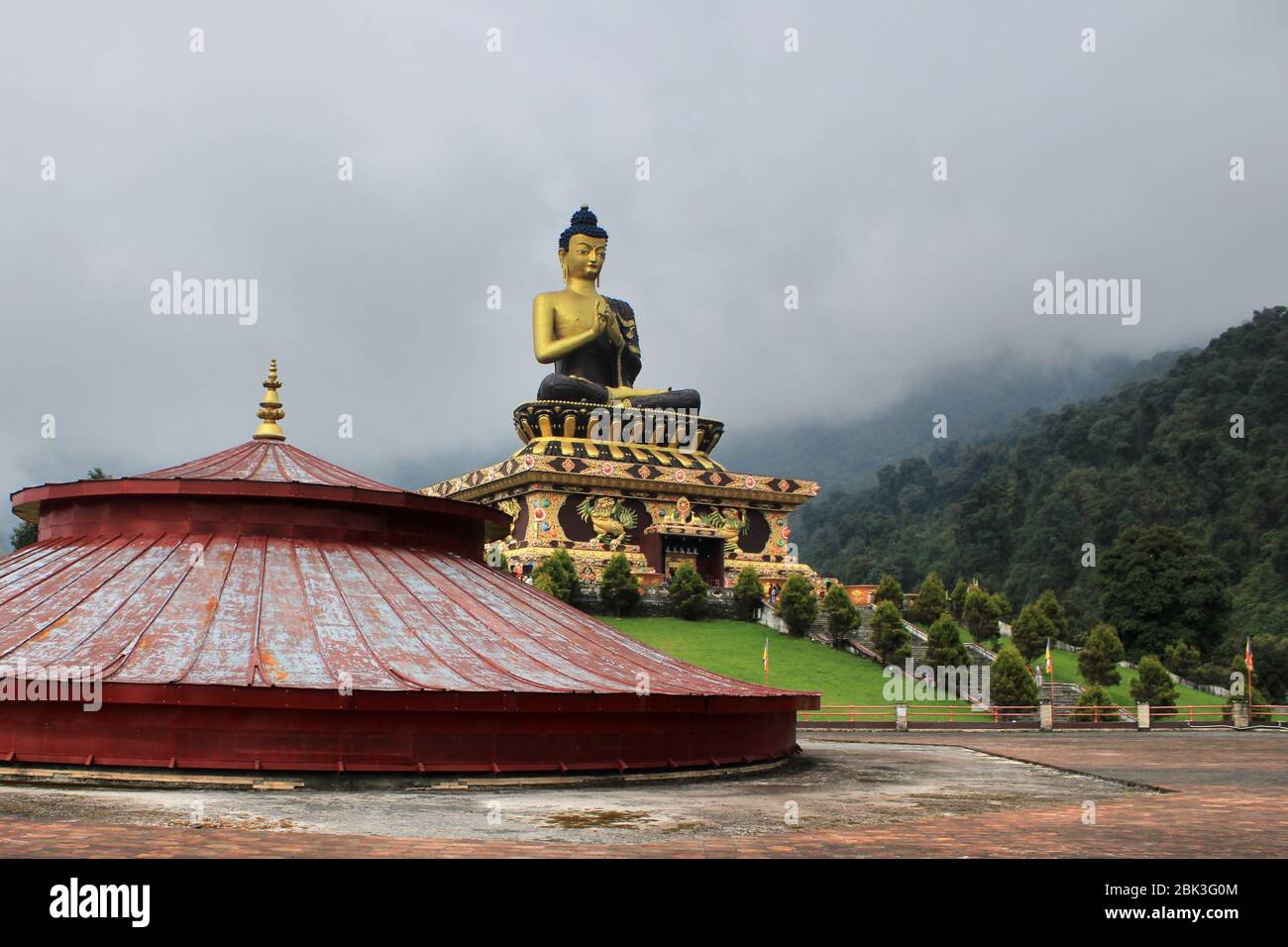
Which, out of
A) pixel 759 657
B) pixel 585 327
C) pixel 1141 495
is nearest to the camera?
pixel 759 657

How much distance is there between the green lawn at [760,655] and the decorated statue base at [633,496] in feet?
12.7

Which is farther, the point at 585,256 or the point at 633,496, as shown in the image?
the point at 585,256

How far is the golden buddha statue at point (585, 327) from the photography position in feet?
139

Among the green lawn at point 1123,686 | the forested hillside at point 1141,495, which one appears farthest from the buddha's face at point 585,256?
the forested hillside at point 1141,495

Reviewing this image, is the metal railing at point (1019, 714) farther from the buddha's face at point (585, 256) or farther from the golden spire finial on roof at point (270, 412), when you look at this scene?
the buddha's face at point (585, 256)

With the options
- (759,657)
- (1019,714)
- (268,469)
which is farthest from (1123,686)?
(268,469)

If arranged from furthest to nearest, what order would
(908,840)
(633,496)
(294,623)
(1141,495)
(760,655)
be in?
(1141,495), (633,496), (760,655), (294,623), (908,840)

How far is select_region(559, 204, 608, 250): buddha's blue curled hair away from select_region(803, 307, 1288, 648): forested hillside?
2158 cm

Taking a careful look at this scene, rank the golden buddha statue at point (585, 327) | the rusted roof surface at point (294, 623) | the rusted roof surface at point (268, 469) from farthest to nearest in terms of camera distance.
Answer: the golden buddha statue at point (585, 327), the rusted roof surface at point (268, 469), the rusted roof surface at point (294, 623)

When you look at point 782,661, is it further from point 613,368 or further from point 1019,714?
point 613,368

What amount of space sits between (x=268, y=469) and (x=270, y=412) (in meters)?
1.71

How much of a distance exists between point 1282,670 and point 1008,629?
8.16m

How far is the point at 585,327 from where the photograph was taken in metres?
42.5
